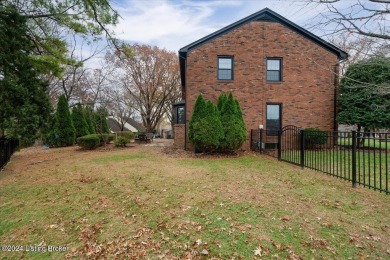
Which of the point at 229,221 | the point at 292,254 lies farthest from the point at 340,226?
the point at 229,221

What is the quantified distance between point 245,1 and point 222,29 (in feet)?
19.4

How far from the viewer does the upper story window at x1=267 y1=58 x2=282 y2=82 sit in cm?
1334

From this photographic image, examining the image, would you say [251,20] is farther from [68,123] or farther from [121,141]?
[68,123]

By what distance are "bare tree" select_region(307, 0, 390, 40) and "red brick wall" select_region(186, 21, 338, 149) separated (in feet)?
33.7

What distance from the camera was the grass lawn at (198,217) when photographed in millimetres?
3209

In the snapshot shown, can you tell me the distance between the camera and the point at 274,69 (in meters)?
13.4

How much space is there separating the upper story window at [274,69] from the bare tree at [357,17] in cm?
1097

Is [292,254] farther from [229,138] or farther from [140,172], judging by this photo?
[229,138]

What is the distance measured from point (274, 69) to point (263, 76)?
2.84 ft

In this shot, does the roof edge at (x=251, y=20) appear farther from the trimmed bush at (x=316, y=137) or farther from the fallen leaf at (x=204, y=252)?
the fallen leaf at (x=204, y=252)

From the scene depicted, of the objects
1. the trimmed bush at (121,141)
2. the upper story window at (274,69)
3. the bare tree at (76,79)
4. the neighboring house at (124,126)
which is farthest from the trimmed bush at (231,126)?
the neighboring house at (124,126)

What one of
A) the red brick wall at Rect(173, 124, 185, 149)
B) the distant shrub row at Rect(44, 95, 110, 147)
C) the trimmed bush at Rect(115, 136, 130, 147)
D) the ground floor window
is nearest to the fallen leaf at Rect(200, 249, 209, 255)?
the red brick wall at Rect(173, 124, 185, 149)

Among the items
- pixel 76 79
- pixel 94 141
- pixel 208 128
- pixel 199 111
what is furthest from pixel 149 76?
pixel 208 128

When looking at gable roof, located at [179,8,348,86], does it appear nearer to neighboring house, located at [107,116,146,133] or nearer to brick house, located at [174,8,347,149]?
brick house, located at [174,8,347,149]
